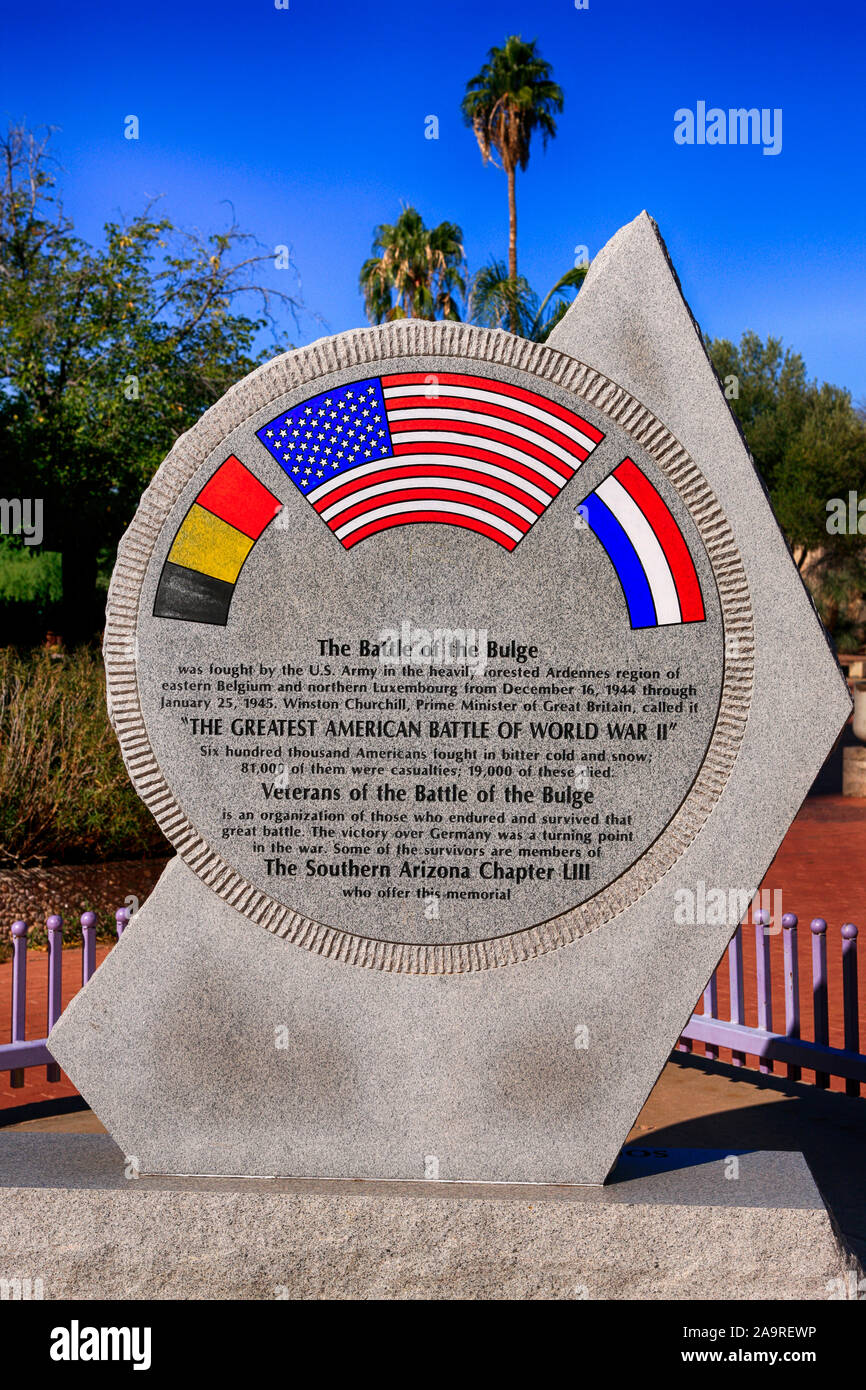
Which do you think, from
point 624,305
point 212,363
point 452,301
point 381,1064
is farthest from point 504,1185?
point 452,301

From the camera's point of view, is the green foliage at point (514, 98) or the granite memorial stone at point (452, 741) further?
the green foliage at point (514, 98)

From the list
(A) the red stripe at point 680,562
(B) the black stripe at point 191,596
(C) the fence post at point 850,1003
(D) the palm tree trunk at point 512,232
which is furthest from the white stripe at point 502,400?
(D) the palm tree trunk at point 512,232

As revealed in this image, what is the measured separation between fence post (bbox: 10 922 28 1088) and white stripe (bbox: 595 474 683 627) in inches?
159

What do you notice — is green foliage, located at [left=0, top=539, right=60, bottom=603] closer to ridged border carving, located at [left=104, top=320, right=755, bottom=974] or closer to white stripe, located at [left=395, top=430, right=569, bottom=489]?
ridged border carving, located at [left=104, top=320, right=755, bottom=974]

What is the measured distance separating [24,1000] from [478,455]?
12.9ft

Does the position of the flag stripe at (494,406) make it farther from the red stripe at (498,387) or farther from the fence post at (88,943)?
the fence post at (88,943)

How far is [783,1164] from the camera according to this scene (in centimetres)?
416

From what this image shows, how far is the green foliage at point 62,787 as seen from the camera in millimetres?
9969

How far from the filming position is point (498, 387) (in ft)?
13.6

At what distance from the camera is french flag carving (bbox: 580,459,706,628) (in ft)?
13.3

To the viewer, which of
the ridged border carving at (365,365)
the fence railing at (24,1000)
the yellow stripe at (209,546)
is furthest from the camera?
the fence railing at (24,1000)

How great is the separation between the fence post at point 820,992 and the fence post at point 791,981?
4.5 inches

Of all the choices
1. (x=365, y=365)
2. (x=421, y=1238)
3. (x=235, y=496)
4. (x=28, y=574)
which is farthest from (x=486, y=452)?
(x=28, y=574)

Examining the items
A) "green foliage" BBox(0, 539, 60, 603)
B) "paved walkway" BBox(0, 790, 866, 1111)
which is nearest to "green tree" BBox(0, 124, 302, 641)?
"green foliage" BBox(0, 539, 60, 603)
